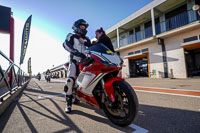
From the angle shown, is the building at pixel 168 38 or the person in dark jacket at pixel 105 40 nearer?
the person in dark jacket at pixel 105 40

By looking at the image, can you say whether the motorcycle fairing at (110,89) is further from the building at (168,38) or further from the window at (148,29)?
the window at (148,29)

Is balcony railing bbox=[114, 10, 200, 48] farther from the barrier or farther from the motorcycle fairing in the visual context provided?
the barrier

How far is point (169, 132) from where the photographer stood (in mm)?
1300

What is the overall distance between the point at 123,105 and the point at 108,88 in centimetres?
33

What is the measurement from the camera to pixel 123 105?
1.53 m

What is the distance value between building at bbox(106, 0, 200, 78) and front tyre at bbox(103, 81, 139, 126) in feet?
37.1

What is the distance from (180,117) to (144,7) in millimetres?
14577

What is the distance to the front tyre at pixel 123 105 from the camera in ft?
4.51

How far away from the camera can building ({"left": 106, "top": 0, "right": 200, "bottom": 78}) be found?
10156 millimetres

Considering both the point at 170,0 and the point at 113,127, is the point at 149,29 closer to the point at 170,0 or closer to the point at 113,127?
the point at 170,0

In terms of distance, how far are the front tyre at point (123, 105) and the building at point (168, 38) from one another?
11293 millimetres

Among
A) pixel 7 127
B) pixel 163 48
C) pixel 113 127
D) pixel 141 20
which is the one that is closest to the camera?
pixel 113 127

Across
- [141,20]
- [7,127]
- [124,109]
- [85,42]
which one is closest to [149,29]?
[141,20]

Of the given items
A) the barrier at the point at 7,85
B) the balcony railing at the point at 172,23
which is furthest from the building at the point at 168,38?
the barrier at the point at 7,85
